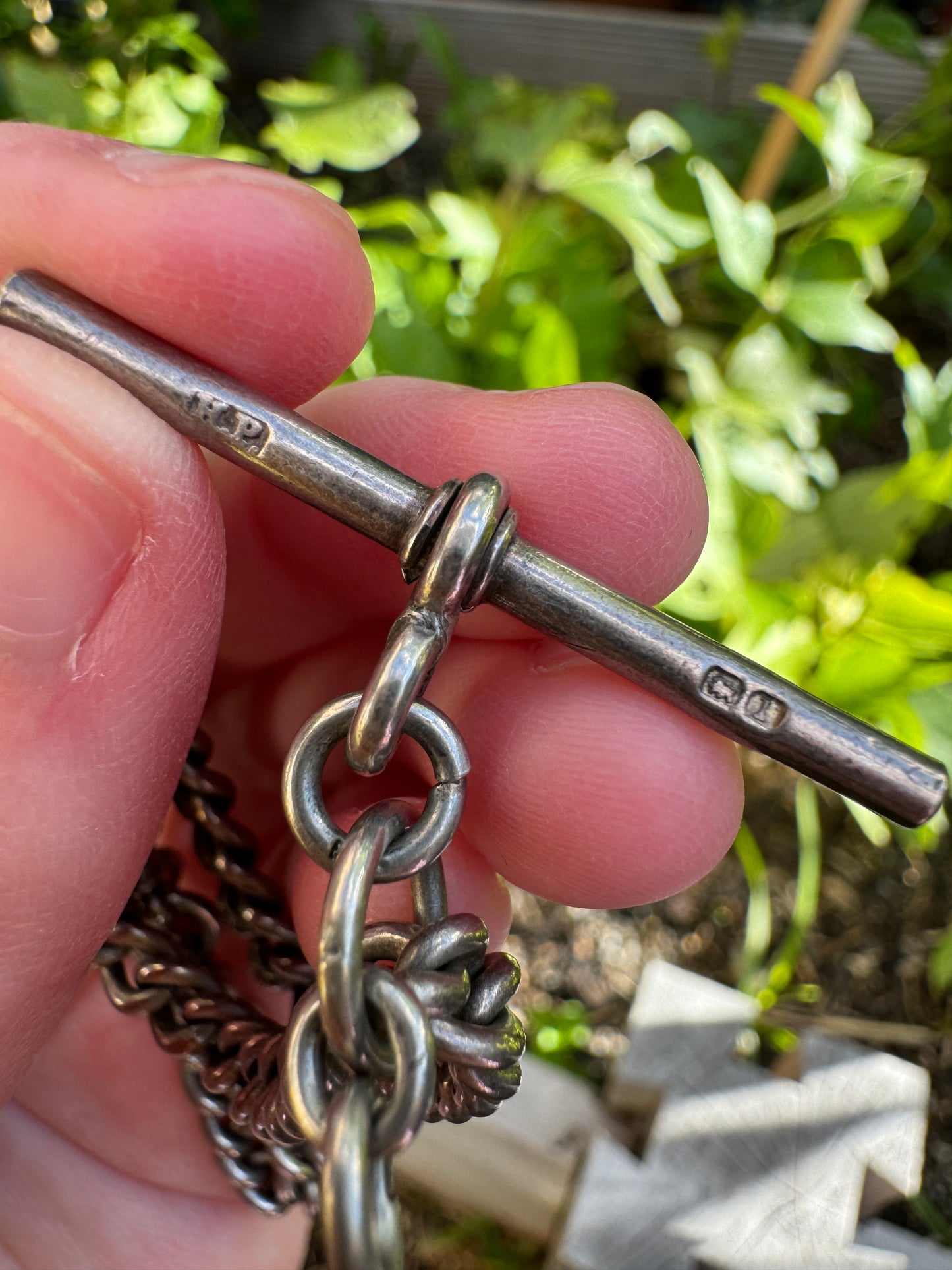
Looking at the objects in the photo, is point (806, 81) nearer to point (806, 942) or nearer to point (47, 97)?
point (47, 97)

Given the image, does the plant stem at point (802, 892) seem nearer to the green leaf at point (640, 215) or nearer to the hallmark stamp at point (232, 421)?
the green leaf at point (640, 215)

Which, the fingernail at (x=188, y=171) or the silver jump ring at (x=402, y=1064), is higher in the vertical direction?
the fingernail at (x=188, y=171)

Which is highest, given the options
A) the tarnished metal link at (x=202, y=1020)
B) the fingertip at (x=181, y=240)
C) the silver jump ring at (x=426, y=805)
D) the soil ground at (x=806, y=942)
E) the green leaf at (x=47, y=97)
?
the fingertip at (x=181, y=240)

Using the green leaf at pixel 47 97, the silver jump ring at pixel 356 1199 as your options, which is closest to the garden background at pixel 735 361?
the green leaf at pixel 47 97

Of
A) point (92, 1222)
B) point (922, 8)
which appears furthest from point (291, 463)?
point (922, 8)

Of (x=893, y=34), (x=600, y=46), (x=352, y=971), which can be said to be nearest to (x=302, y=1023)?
(x=352, y=971)

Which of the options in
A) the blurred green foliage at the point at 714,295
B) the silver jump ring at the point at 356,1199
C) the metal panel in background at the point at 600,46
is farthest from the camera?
the metal panel in background at the point at 600,46
